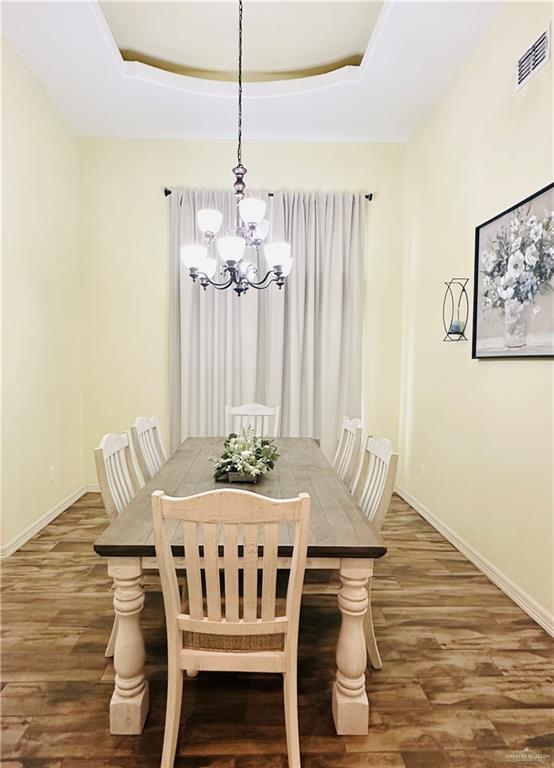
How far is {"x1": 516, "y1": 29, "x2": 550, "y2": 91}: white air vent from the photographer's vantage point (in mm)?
2312

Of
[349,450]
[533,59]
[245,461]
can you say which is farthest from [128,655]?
[533,59]

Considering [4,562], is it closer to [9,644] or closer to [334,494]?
[9,644]

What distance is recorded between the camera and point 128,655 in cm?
159

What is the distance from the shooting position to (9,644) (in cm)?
212

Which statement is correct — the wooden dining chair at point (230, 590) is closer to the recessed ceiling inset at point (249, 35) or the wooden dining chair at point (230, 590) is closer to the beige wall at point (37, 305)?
the beige wall at point (37, 305)

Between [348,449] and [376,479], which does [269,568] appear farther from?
[348,449]

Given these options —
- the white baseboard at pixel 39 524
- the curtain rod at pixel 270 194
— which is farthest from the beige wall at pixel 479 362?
the white baseboard at pixel 39 524

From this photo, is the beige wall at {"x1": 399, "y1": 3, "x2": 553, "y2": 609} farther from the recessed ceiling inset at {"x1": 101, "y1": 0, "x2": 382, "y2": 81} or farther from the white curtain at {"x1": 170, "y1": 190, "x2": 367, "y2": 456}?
the recessed ceiling inset at {"x1": 101, "y1": 0, "x2": 382, "y2": 81}

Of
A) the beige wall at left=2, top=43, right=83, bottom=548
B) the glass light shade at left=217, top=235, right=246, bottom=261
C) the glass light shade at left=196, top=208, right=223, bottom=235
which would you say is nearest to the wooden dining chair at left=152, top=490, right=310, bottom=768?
the glass light shade at left=217, top=235, right=246, bottom=261

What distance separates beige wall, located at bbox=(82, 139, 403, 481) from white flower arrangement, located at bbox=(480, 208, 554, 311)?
166cm

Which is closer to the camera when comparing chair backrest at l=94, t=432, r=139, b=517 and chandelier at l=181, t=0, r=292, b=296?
chair backrest at l=94, t=432, r=139, b=517

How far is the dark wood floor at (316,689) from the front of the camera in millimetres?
1548

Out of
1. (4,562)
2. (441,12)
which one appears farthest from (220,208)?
(4,562)

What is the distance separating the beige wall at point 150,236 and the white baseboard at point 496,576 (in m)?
1.61
